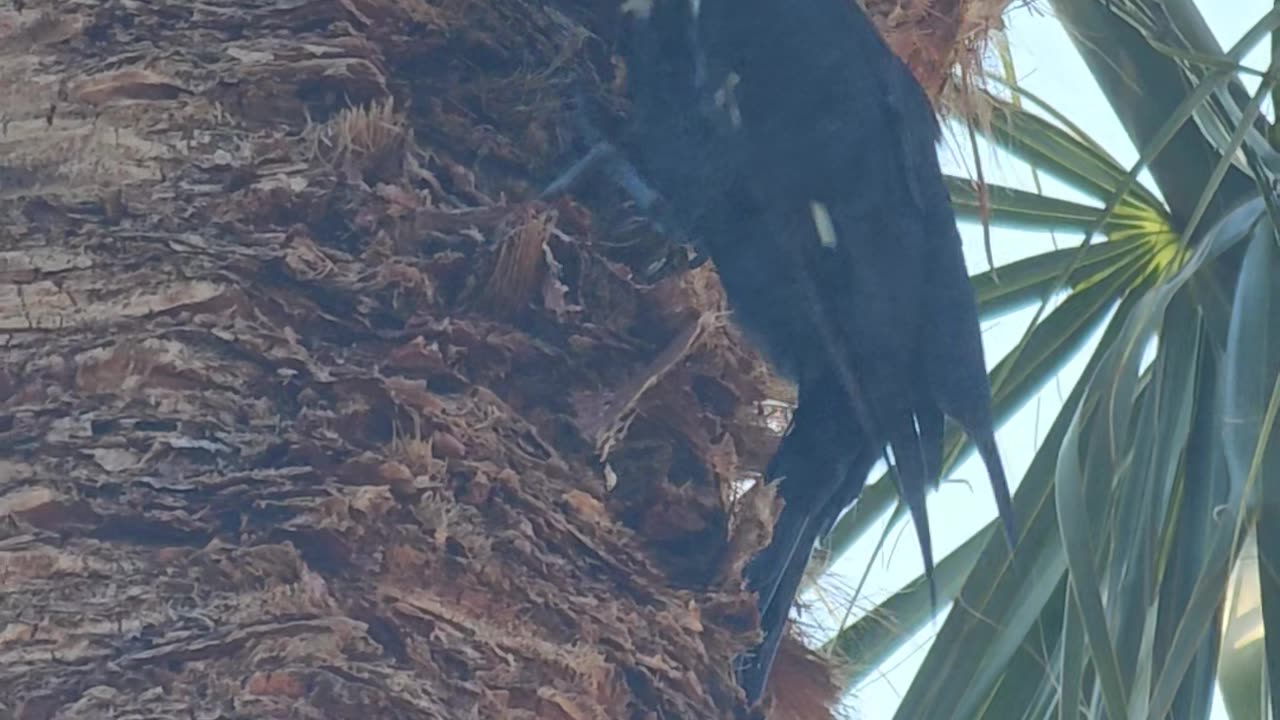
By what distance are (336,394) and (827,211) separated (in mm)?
778

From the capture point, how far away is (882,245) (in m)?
1.96

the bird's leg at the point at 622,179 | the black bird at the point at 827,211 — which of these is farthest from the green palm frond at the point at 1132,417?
the bird's leg at the point at 622,179

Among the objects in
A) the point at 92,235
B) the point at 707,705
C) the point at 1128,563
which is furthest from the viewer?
the point at 1128,563

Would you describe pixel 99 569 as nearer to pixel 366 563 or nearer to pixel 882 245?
pixel 366 563

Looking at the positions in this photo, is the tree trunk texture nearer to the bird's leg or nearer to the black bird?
the bird's leg

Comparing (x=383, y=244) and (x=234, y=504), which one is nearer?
(x=234, y=504)

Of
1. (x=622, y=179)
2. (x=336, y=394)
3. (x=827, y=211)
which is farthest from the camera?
(x=827, y=211)

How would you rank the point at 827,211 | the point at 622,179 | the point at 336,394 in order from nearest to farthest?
the point at 336,394
the point at 622,179
the point at 827,211

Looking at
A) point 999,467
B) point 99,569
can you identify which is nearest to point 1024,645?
point 999,467

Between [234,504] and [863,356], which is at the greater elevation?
[863,356]

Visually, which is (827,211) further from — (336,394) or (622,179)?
(336,394)

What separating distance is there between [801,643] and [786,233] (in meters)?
0.45

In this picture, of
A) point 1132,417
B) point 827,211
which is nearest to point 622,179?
point 827,211

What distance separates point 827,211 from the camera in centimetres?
196
